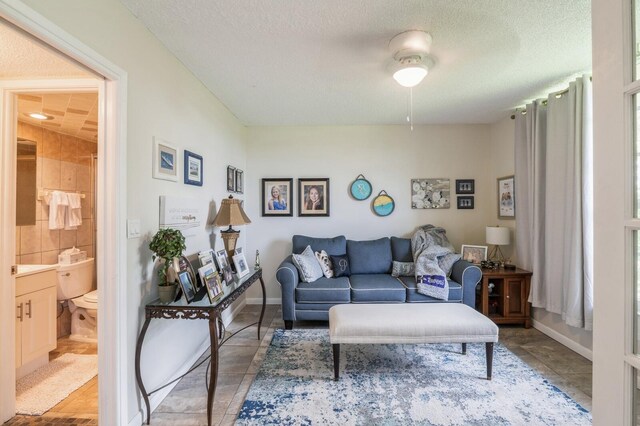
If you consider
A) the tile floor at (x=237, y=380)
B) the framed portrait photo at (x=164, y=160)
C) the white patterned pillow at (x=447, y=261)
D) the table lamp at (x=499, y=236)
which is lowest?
the tile floor at (x=237, y=380)

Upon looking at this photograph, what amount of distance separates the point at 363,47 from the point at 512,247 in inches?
124

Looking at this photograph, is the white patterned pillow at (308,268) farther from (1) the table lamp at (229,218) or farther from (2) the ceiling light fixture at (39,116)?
(2) the ceiling light fixture at (39,116)

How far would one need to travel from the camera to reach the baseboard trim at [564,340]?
8.53ft

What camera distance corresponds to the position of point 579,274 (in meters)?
2.55

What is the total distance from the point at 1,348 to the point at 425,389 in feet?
9.52

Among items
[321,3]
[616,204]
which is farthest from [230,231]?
[616,204]

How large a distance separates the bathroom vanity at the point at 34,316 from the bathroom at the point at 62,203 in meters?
0.05

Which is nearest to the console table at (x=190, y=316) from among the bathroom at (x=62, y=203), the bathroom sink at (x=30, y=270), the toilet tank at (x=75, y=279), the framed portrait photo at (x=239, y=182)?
the bathroom at (x=62, y=203)

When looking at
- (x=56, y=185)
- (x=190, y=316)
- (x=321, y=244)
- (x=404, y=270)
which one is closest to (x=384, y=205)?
(x=404, y=270)

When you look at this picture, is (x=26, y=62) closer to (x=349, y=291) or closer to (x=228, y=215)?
(x=228, y=215)

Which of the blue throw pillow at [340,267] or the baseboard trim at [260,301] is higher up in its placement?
the blue throw pillow at [340,267]

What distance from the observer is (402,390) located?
2139 millimetres

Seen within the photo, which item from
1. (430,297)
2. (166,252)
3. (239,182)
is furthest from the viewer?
(239,182)

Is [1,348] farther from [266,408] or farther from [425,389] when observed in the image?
[425,389]
